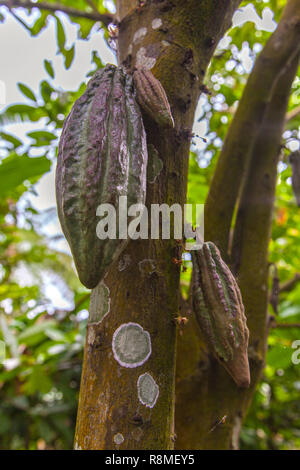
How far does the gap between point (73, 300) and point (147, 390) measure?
1.42 m

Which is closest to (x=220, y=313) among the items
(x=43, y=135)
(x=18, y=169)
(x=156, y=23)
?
(x=156, y=23)

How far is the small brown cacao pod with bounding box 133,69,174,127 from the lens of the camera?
0.77 meters

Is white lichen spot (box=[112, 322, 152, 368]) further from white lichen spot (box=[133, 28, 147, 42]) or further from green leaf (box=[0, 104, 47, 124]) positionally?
green leaf (box=[0, 104, 47, 124])

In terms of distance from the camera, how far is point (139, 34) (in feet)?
3.27

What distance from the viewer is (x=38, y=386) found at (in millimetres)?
1951

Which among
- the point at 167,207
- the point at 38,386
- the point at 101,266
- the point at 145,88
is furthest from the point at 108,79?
the point at 38,386

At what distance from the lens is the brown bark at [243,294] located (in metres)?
1.16

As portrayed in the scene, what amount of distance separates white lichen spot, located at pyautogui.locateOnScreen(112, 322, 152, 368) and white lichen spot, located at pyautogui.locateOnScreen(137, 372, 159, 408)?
29mm

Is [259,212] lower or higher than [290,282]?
higher

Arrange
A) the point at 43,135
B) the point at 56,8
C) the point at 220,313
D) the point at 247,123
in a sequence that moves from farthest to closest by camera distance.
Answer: the point at 43,135 → the point at 247,123 → the point at 56,8 → the point at 220,313

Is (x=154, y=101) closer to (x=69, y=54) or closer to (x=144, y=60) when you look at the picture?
(x=144, y=60)

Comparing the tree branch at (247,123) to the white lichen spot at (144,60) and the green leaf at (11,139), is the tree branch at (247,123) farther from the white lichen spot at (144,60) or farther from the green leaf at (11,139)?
the green leaf at (11,139)

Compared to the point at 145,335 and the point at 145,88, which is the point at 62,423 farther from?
the point at 145,88
